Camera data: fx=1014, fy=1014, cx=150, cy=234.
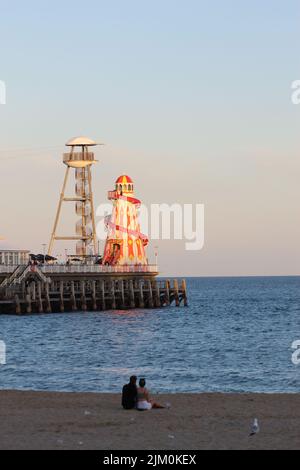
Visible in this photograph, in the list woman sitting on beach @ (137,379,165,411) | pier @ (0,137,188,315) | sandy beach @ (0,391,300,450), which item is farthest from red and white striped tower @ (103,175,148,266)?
woman sitting on beach @ (137,379,165,411)

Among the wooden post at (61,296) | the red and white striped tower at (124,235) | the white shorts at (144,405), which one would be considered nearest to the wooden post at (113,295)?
the wooden post at (61,296)

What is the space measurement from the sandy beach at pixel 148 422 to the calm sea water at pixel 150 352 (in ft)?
22.7

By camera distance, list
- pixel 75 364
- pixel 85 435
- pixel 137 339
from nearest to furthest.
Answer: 1. pixel 85 435
2. pixel 75 364
3. pixel 137 339

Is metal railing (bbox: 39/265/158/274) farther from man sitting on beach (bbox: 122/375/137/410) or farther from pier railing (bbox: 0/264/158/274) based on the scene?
man sitting on beach (bbox: 122/375/137/410)

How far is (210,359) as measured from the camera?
5138cm

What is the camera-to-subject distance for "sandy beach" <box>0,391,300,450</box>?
71.5ft

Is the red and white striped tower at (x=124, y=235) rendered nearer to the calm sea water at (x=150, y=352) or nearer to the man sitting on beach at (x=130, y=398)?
the calm sea water at (x=150, y=352)

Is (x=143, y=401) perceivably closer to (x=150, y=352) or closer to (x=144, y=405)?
(x=144, y=405)

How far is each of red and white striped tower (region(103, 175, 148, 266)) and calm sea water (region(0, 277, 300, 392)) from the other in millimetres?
14253

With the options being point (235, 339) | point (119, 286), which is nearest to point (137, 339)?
point (235, 339)

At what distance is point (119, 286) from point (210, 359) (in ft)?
157

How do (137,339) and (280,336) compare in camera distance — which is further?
(280,336)
